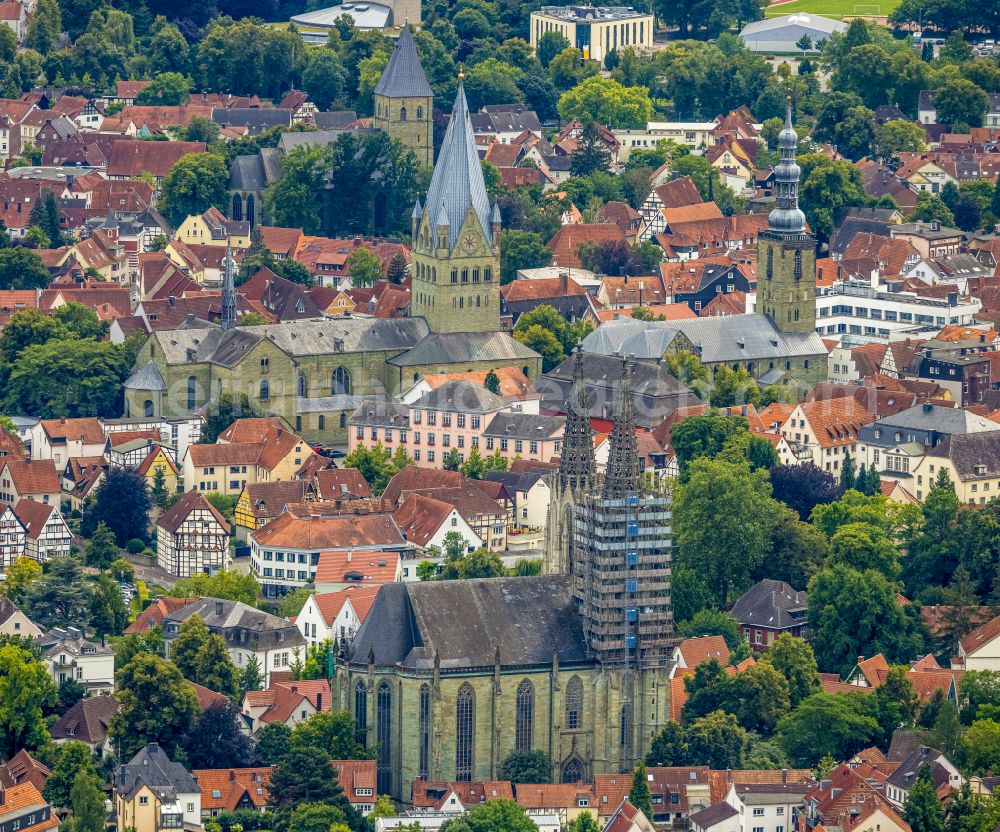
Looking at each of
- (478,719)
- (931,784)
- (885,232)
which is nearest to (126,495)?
(478,719)

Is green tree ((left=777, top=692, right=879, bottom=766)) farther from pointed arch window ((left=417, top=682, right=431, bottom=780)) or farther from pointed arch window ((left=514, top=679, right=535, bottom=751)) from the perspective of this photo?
pointed arch window ((left=417, top=682, right=431, bottom=780))

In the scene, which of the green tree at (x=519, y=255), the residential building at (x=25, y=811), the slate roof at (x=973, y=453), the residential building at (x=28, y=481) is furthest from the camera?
the green tree at (x=519, y=255)

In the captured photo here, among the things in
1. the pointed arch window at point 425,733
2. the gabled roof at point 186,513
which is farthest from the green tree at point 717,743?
the gabled roof at point 186,513

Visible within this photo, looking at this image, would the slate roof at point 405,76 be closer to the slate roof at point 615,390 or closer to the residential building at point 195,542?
the slate roof at point 615,390

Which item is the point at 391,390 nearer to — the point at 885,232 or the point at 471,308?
the point at 471,308

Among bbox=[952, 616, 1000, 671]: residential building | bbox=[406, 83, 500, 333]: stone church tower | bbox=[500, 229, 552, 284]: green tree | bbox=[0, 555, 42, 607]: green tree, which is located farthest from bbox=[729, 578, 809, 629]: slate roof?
bbox=[500, 229, 552, 284]: green tree

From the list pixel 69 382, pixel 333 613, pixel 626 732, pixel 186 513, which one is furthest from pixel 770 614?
pixel 69 382
